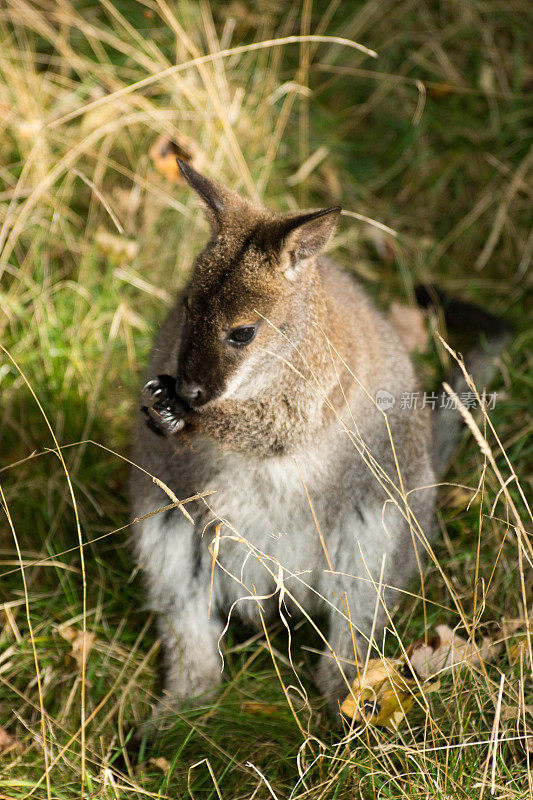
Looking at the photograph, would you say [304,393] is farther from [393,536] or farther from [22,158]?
[22,158]

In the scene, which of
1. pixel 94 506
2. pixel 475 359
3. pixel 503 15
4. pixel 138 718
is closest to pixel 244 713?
pixel 138 718

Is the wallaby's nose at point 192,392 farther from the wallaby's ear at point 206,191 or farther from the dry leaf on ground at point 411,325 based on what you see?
the dry leaf on ground at point 411,325

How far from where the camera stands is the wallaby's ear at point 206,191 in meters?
2.25

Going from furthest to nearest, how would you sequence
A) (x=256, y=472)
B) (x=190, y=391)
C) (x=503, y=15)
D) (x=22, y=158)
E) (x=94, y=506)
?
(x=503, y=15) < (x=22, y=158) < (x=94, y=506) < (x=256, y=472) < (x=190, y=391)

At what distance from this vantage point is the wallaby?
2.15 metres

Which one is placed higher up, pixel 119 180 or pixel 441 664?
pixel 119 180

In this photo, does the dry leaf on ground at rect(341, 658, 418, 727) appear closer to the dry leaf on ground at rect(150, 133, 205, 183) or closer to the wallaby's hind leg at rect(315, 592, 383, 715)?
the wallaby's hind leg at rect(315, 592, 383, 715)

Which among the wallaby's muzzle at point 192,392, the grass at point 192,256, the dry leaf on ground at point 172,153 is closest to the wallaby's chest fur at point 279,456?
the wallaby's muzzle at point 192,392

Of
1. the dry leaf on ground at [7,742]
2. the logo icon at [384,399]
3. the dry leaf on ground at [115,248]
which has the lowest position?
the dry leaf on ground at [7,742]

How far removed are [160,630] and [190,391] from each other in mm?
932

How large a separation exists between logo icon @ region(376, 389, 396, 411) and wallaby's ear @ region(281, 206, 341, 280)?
0.53 m

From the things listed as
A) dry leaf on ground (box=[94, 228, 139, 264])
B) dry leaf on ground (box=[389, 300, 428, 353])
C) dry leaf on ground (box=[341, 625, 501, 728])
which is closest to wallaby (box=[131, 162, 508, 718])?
dry leaf on ground (box=[341, 625, 501, 728])

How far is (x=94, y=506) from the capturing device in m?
3.08

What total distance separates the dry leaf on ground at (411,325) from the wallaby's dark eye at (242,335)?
166 cm
